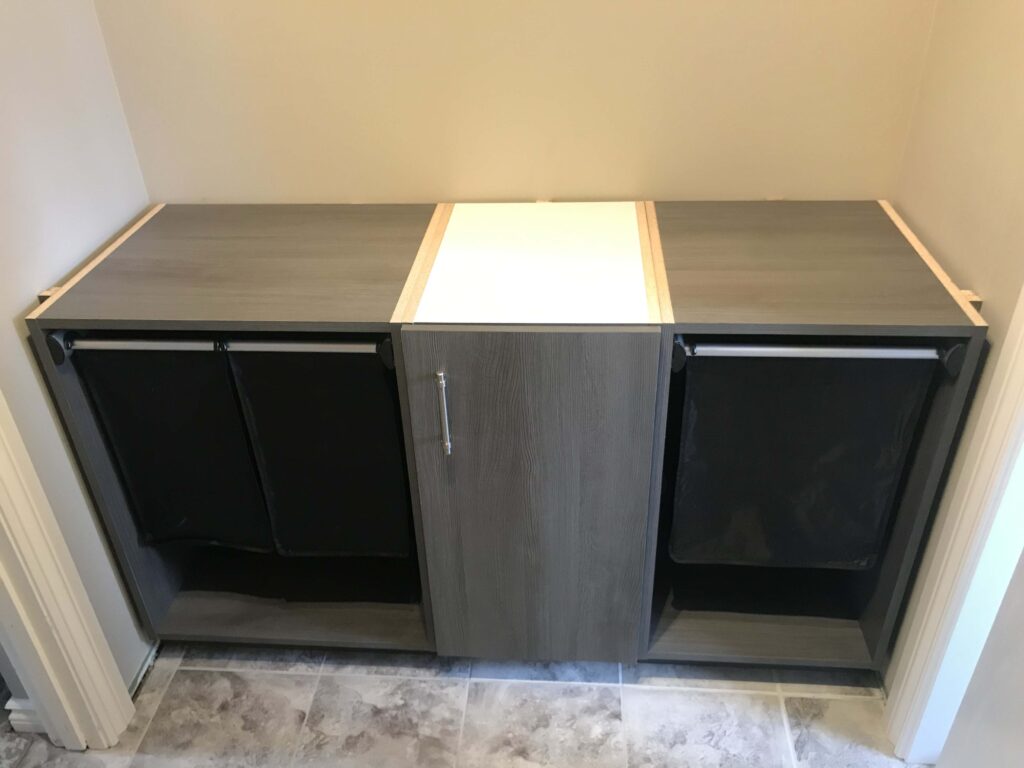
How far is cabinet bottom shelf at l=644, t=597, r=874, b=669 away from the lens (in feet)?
5.41

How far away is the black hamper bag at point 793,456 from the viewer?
4.35 feet

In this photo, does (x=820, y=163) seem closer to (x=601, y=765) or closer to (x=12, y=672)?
(x=601, y=765)

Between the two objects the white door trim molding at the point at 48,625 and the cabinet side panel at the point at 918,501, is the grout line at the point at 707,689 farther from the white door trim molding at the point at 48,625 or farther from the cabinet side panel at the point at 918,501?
the white door trim molding at the point at 48,625

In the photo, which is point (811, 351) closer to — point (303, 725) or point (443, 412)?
point (443, 412)

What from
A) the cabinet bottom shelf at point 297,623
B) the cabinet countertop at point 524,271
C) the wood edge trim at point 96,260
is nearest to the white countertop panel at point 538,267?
the cabinet countertop at point 524,271

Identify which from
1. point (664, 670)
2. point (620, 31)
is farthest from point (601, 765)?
point (620, 31)

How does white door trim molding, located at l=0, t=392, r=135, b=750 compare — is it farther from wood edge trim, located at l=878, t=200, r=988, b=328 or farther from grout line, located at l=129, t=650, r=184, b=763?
wood edge trim, located at l=878, t=200, r=988, b=328

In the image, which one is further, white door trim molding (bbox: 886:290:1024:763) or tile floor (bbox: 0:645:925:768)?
tile floor (bbox: 0:645:925:768)

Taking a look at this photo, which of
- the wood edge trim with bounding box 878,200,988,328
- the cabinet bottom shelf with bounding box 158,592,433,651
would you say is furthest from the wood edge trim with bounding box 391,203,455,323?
the wood edge trim with bounding box 878,200,988,328

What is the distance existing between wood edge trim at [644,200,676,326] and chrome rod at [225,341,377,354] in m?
0.46

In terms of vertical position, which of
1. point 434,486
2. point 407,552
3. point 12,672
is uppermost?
point 434,486

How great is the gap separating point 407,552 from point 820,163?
1080mm

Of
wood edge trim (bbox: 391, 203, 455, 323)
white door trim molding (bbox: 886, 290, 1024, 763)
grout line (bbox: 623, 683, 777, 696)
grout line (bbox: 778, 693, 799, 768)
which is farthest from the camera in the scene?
grout line (bbox: 623, 683, 777, 696)

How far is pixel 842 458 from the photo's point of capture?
1407 mm
